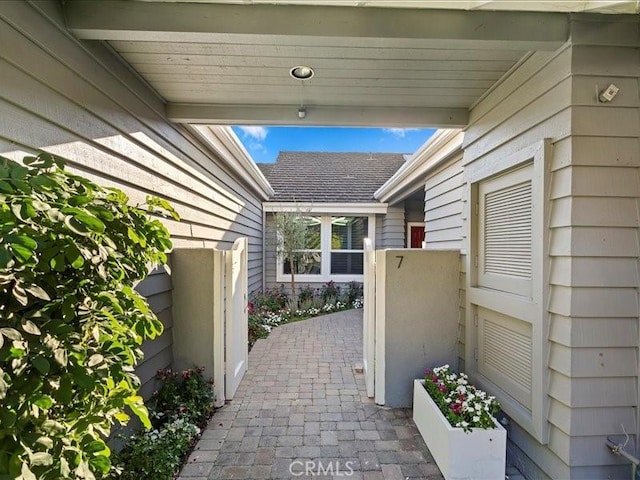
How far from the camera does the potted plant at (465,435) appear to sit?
2242 mm

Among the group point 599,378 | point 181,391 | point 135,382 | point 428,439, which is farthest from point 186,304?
point 599,378

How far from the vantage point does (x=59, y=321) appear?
116 cm

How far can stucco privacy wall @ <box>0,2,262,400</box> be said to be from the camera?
1611mm

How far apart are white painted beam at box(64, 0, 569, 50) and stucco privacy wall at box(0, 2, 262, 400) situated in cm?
24

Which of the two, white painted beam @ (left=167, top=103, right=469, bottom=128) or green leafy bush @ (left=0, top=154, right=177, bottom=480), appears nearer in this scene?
green leafy bush @ (left=0, top=154, right=177, bottom=480)

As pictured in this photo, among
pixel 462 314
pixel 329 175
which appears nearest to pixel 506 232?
pixel 462 314

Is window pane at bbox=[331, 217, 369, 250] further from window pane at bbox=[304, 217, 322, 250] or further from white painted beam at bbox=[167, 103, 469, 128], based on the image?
white painted beam at bbox=[167, 103, 469, 128]

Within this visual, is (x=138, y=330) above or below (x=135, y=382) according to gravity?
above

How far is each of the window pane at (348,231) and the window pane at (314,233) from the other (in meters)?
0.40

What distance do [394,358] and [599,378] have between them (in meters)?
1.70

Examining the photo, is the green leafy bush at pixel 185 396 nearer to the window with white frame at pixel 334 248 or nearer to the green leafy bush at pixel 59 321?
the green leafy bush at pixel 59 321

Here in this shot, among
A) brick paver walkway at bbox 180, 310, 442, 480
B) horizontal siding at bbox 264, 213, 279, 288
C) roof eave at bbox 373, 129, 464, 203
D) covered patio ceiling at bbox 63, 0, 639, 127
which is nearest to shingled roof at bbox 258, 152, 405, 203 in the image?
horizontal siding at bbox 264, 213, 279, 288

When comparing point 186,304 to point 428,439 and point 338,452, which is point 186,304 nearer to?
point 338,452

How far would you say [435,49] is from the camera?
2211 mm
